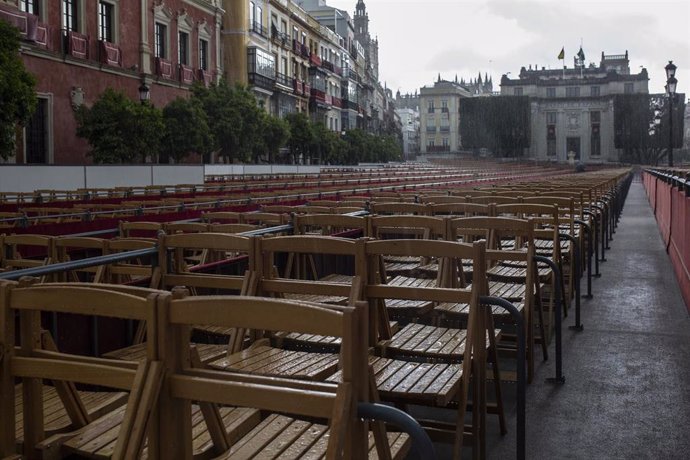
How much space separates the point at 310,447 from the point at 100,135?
27456mm

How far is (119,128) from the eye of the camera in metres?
28.5

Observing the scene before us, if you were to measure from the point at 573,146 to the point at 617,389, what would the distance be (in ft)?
429

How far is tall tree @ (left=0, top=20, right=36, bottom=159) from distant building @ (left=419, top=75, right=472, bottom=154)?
126 metres

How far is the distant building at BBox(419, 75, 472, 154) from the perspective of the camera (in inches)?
5758

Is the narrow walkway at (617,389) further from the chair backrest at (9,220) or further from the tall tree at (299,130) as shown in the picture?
the tall tree at (299,130)

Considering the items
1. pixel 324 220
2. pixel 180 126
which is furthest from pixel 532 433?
pixel 180 126

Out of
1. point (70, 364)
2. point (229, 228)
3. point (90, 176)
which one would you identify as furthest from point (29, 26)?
point (70, 364)

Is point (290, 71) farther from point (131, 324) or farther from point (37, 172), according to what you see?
point (131, 324)

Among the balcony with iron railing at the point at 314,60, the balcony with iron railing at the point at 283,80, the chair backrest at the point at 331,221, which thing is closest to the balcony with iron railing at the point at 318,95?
the balcony with iron railing at the point at 314,60

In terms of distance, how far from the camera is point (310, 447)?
2836 millimetres

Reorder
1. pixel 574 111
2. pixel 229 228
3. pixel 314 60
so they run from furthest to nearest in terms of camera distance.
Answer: pixel 574 111
pixel 314 60
pixel 229 228

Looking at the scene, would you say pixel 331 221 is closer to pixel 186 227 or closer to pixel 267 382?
pixel 186 227

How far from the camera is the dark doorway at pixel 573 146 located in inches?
5123

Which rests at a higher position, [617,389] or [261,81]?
[261,81]
